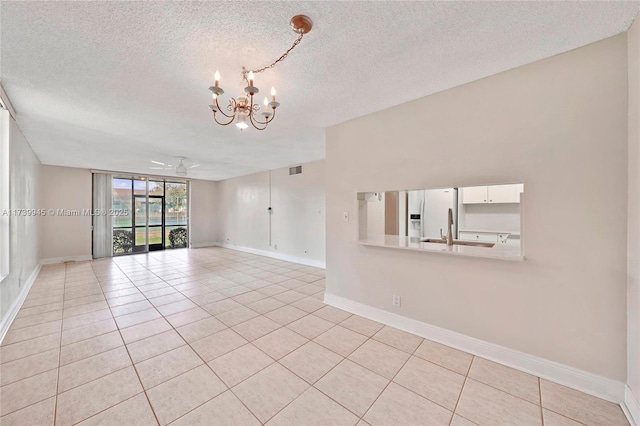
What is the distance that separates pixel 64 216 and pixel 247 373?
7.72 meters

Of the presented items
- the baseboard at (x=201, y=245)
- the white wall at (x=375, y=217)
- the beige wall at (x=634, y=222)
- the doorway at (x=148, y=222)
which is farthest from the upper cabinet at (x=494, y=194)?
the doorway at (x=148, y=222)

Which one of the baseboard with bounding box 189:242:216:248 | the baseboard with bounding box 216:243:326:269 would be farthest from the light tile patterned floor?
the baseboard with bounding box 189:242:216:248

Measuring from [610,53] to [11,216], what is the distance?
5976 millimetres

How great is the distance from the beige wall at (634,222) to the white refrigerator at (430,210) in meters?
3.18

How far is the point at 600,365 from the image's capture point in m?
1.72

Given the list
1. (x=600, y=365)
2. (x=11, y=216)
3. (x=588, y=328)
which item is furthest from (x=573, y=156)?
(x=11, y=216)

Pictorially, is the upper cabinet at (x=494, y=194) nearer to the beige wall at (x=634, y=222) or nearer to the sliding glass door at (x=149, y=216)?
the beige wall at (x=634, y=222)

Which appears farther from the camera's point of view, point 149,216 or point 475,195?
point 149,216

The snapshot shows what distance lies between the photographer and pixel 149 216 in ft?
25.5

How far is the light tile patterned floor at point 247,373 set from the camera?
1568 millimetres

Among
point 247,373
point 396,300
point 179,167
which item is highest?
point 179,167

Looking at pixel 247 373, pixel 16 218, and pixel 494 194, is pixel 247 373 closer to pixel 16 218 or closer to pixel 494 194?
pixel 16 218

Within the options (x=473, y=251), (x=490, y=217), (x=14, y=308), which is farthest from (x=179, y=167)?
(x=490, y=217)

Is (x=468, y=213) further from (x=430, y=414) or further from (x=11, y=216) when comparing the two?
(x=11, y=216)
